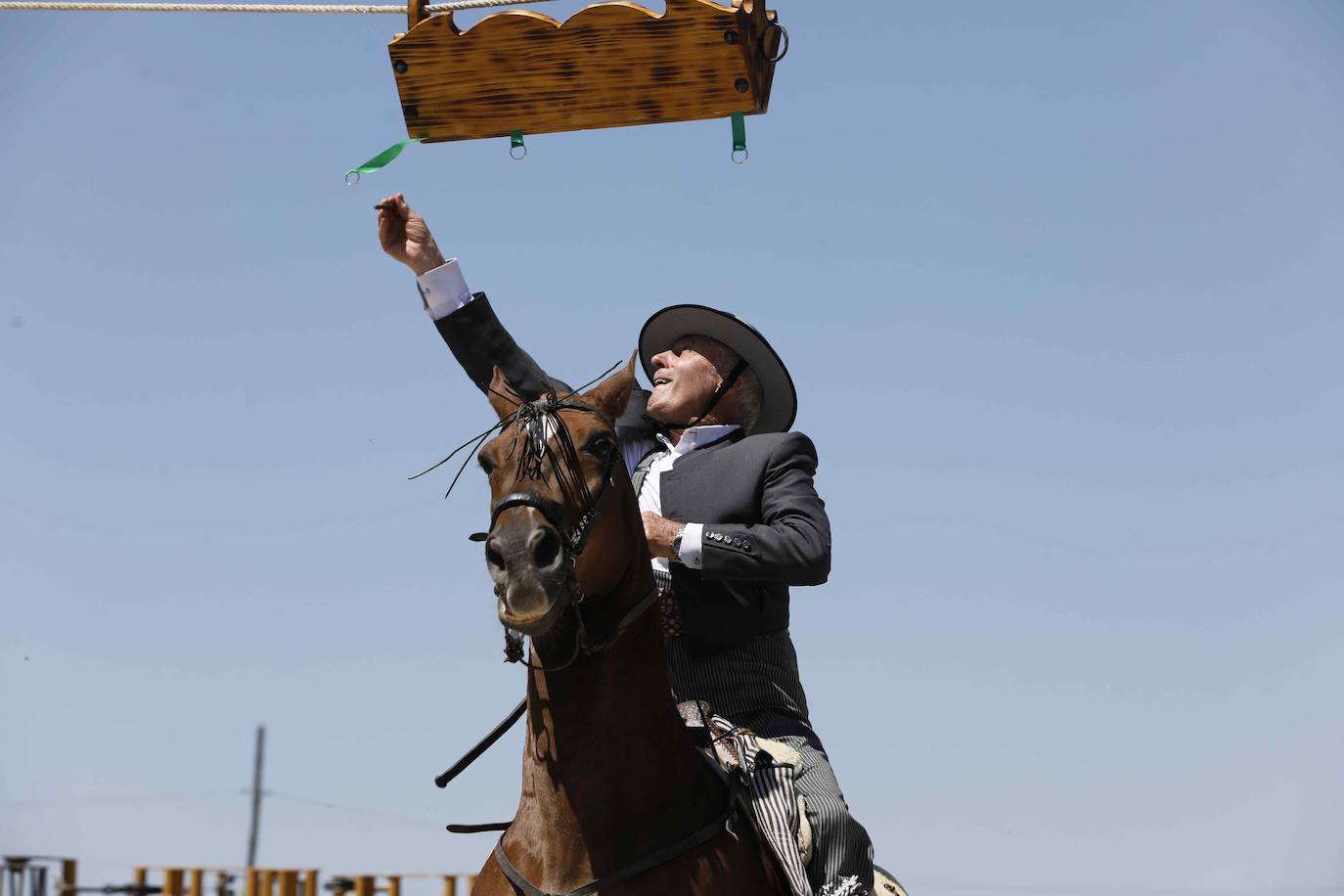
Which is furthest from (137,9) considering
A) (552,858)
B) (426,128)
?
(552,858)

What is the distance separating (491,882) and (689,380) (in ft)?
9.29

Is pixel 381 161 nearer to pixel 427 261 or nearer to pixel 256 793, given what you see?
pixel 427 261

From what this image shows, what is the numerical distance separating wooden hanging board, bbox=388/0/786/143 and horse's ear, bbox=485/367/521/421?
5.39 ft

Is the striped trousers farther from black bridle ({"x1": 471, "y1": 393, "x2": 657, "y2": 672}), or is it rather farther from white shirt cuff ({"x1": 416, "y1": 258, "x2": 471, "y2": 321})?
white shirt cuff ({"x1": 416, "y1": 258, "x2": 471, "y2": 321})

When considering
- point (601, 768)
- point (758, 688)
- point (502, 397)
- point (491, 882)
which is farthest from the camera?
point (758, 688)

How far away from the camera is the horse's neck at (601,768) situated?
590 centimetres

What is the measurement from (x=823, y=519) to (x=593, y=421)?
1608 millimetres

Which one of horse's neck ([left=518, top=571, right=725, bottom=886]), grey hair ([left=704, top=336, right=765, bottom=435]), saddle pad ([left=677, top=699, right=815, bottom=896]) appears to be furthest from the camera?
grey hair ([left=704, top=336, right=765, bottom=435])

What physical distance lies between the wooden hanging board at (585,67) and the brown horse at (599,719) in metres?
1.73

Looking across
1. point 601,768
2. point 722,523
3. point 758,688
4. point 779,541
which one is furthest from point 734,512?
point 601,768

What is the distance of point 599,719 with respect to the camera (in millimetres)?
5969

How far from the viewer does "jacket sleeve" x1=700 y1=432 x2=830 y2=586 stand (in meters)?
6.69

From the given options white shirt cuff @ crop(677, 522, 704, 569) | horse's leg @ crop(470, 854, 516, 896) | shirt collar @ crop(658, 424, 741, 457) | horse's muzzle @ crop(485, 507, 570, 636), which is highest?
shirt collar @ crop(658, 424, 741, 457)

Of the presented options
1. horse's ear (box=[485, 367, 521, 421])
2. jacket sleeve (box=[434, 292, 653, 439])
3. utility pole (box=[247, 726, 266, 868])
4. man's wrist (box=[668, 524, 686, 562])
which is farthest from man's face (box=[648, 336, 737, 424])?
utility pole (box=[247, 726, 266, 868])
